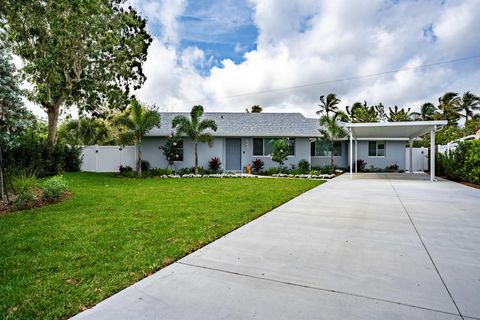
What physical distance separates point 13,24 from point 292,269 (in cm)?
1504

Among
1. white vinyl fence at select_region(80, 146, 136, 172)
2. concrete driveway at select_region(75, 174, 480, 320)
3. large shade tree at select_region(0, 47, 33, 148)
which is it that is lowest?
concrete driveway at select_region(75, 174, 480, 320)

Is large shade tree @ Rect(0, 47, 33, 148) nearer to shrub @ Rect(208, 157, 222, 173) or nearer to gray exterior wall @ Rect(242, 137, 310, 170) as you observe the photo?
shrub @ Rect(208, 157, 222, 173)

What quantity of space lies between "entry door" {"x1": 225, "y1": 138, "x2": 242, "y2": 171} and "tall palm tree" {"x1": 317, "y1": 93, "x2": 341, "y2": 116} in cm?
2158

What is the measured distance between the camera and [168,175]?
17578 mm

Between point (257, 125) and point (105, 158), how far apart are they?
1091 centimetres

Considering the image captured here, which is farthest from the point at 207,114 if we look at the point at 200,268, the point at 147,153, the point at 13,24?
the point at 200,268

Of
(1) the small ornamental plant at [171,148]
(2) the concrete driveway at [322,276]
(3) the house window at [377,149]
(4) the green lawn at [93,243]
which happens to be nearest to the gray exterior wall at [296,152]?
(1) the small ornamental plant at [171,148]

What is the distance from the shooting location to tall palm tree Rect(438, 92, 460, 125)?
3847 centimetres

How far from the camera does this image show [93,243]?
4543 mm

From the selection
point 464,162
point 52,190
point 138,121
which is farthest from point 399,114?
point 52,190

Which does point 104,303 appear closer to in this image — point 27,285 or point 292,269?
point 27,285

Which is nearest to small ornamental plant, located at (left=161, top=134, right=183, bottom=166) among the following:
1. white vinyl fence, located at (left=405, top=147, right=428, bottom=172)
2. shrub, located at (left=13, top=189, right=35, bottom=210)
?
shrub, located at (left=13, top=189, right=35, bottom=210)

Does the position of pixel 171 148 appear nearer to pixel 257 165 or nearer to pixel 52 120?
pixel 257 165

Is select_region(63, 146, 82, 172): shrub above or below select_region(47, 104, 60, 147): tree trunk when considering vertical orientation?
below
